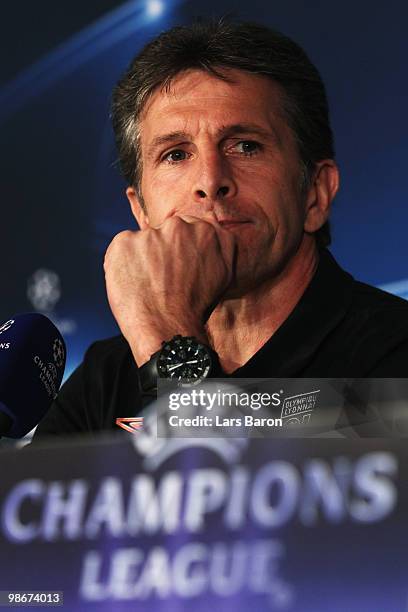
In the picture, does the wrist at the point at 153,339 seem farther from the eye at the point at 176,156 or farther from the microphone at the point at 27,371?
the eye at the point at 176,156

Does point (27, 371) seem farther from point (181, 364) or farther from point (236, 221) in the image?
point (236, 221)

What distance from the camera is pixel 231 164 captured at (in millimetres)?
1584

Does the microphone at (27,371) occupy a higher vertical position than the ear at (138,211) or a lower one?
lower

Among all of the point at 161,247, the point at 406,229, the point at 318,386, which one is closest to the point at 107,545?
the point at 318,386

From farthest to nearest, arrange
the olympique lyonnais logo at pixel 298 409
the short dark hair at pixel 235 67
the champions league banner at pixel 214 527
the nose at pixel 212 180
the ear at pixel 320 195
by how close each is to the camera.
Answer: the ear at pixel 320 195 < the short dark hair at pixel 235 67 < the nose at pixel 212 180 < the olympique lyonnais logo at pixel 298 409 < the champions league banner at pixel 214 527

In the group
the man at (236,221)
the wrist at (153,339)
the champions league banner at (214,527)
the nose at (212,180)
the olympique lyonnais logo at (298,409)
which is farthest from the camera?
the nose at (212,180)

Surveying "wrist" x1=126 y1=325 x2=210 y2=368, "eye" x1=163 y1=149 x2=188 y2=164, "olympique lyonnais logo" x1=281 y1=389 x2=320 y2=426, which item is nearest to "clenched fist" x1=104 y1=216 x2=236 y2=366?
"wrist" x1=126 y1=325 x2=210 y2=368

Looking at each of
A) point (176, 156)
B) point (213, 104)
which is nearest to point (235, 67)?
point (213, 104)

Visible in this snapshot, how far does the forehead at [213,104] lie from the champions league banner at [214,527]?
0.91 m

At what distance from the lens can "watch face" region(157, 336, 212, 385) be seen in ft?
3.66

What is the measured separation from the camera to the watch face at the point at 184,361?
1.11 meters

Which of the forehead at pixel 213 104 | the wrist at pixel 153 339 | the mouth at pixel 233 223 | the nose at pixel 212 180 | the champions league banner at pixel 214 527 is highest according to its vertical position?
the forehead at pixel 213 104

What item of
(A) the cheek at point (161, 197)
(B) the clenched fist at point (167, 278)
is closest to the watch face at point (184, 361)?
(B) the clenched fist at point (167, 278)

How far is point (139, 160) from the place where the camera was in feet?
5.79
